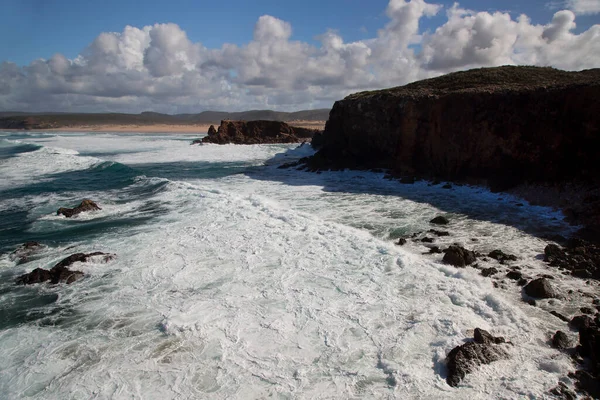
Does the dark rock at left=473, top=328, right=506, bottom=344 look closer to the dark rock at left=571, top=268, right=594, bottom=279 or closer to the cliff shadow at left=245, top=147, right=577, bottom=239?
the dark rock at left=571, top=268, right=594, bottom=279

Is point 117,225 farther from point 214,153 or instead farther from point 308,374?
point 214,153

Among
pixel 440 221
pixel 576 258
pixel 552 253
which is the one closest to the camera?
pixel 576 258

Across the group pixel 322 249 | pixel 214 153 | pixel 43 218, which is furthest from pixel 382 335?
pixel 214 153

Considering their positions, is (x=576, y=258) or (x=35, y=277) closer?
(x=35, y=277)

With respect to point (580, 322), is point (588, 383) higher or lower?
lower

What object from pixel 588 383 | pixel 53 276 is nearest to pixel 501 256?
pixel 588 383

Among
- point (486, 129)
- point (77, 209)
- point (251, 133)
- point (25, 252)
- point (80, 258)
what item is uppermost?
point (486, 129)

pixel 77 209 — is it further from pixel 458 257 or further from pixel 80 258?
pixel 458 257

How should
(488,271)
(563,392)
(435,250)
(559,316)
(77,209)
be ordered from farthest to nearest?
(77,209) < (435,250) < (488,271) < (559,316) < (563,392)

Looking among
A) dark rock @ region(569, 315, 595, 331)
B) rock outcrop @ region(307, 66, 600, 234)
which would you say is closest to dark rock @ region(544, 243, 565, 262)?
dark rock @ region(569, 315, 595, 331)
